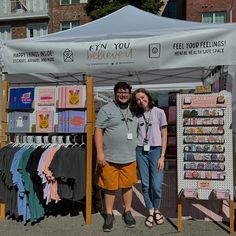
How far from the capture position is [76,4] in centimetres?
2781

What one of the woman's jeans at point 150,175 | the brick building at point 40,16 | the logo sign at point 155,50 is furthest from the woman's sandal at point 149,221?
the brick building at point 40,16

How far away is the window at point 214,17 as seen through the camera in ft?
76.6

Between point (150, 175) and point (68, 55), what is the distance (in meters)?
1.98

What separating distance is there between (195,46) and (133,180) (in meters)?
1.90

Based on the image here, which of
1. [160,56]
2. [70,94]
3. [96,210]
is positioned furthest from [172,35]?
[96,210]

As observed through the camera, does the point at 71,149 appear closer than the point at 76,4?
Yes

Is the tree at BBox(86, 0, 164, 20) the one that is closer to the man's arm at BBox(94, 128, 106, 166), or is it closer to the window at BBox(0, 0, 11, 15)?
the window at BBox(0, 0, 11, 15)

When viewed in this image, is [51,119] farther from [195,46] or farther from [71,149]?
[195,46]

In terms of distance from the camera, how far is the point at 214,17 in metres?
23.6

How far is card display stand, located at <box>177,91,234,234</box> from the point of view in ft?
15.9

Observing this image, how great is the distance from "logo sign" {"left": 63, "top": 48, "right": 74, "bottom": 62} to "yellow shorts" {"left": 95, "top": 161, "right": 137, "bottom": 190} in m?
1.56

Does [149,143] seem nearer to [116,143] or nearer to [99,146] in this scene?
[116,143]

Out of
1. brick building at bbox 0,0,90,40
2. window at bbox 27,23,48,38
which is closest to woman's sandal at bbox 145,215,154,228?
brick building at bbox 0,0,90,40

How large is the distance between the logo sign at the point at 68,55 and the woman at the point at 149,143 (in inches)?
40.9
